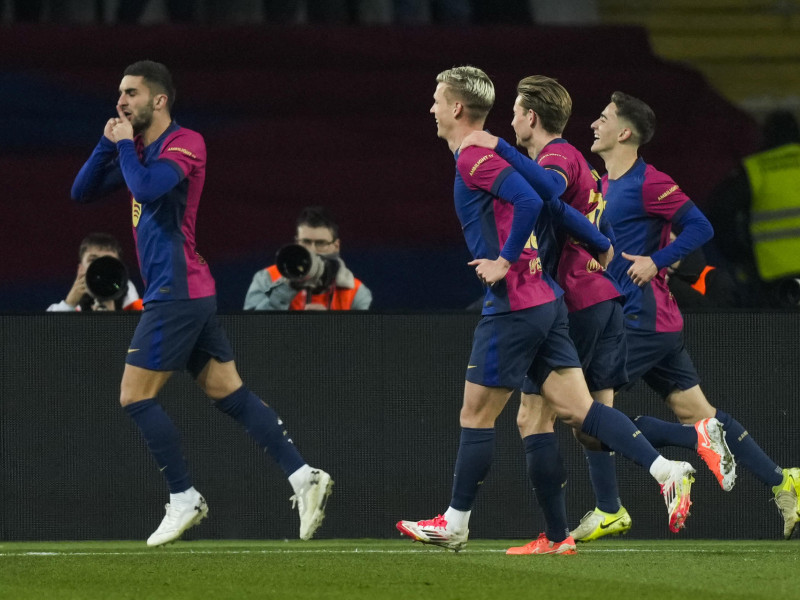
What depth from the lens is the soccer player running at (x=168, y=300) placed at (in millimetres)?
5727

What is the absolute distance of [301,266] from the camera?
24.2 feet

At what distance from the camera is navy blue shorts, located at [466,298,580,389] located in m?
5.33

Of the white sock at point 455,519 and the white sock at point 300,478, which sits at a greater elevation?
the white sock at point 300,478

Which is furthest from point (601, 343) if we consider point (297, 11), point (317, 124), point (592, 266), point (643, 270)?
point (297, 11)

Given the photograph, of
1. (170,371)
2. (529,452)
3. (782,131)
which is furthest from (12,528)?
(782,131)

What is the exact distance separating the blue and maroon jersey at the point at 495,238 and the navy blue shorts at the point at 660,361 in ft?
3.09

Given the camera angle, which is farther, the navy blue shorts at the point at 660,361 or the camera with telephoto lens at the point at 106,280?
the camera with telephoto lens at the point at 106,280

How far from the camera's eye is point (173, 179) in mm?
5633

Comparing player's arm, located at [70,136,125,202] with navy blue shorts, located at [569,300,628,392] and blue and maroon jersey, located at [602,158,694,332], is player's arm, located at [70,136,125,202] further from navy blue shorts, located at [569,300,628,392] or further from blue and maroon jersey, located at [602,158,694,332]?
blue and maroon jersey, located at [602,158,694,332]

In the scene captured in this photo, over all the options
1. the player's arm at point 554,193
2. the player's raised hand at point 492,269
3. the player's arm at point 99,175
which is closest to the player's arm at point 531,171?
the player's arm at point 554,193

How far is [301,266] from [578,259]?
6.43ft

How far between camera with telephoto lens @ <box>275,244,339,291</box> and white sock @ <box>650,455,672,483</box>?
8.08 ft

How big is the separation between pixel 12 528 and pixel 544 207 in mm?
2845

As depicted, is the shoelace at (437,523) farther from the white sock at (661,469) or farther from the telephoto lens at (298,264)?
the telephoto lens at (298,264)
